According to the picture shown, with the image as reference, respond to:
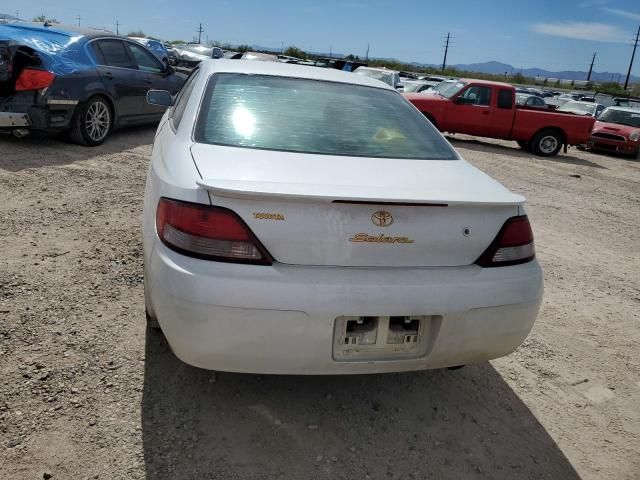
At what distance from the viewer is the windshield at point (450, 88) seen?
1321 cm

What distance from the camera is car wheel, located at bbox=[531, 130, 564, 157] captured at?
13.6 metres

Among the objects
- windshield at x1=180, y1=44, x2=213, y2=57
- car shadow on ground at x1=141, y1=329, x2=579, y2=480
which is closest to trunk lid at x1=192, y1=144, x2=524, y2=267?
car shadow on ground at x1=141, y1=329, x2=579, y2=480

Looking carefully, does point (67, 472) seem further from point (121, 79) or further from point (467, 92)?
point (467, 92)

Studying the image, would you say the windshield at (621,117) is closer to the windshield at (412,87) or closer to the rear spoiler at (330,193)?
the windshield at (412,87)

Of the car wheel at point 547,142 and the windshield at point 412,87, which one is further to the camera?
the windshield at point 412,87

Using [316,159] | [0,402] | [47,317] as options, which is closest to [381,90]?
[316,159]

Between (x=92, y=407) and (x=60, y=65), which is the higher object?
(x=60, y=65)

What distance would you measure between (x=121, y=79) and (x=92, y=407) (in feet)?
20.6

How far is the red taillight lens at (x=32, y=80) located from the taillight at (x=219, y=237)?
5.31m

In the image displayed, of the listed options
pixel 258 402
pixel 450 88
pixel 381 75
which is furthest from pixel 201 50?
pixel 258 402

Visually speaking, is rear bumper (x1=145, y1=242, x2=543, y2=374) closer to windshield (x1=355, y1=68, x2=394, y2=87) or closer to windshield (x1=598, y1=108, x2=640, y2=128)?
windshield (x1=355, y1=68, x2=394, y2=87)

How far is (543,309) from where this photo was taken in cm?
393

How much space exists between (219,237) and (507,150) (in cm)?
1330

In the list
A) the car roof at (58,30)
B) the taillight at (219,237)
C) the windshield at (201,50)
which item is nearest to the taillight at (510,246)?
the taillight at (219,237)
